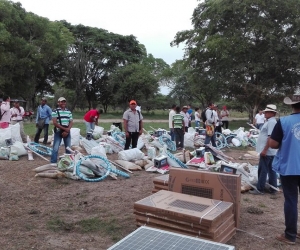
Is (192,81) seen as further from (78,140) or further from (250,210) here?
(250,210)

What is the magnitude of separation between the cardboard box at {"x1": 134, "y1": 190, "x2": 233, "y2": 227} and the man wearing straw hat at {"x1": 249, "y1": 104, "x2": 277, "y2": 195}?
84.6 inches

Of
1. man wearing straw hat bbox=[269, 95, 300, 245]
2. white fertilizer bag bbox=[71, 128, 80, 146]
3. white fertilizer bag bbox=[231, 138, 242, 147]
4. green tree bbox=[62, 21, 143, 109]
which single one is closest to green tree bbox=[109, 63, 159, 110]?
green tree bbox=[62, 21, 143, 109]

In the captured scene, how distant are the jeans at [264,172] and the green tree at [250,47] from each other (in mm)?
18987

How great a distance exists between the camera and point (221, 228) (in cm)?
359

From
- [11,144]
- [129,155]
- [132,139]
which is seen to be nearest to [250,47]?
[132,139]

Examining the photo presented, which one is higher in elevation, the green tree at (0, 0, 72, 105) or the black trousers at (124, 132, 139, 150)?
the green tree at (0, 0, 72, 105)

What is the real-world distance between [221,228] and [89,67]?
37138 millimetres

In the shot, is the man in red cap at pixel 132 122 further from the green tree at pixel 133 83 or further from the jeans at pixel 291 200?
the green tree at pixel 133 83

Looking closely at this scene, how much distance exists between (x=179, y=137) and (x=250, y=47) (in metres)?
16.2

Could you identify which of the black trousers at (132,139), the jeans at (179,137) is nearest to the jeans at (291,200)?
the black trousers at (132,139)

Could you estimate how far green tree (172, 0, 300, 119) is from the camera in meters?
24.0

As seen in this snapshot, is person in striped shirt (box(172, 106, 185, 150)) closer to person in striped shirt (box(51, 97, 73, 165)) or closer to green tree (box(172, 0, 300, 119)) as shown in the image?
person in striped shirt (box(51, 97, 73, 165))

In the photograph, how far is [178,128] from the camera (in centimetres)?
1101

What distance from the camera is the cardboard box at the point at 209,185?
4051 millimetres
